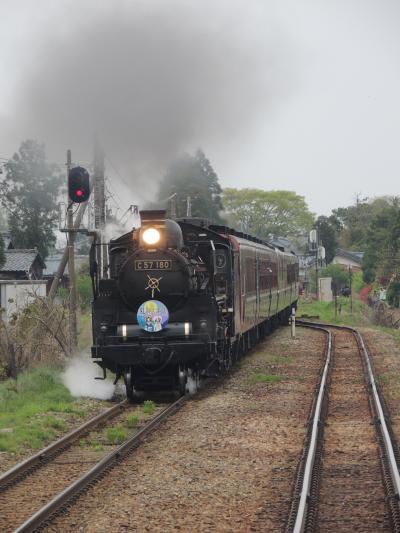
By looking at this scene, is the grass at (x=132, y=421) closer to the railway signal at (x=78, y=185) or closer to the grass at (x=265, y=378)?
the railway signal at (x=78, y=185)

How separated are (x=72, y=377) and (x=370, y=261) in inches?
2294

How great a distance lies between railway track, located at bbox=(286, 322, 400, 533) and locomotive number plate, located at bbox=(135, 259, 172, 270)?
3290mm

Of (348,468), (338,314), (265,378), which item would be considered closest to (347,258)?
(338,314)

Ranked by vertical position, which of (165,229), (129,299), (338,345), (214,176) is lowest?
(338,345)

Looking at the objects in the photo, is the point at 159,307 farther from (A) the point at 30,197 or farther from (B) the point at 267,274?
(A) the point at 30,197

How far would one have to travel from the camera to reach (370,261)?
237 feet

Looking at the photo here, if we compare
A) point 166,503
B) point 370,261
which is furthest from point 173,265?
point 370,261

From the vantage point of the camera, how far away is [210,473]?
29.3 feet

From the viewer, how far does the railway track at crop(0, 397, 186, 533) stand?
7422 mm

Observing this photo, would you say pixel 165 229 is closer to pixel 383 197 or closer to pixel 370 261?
pixel 370 261

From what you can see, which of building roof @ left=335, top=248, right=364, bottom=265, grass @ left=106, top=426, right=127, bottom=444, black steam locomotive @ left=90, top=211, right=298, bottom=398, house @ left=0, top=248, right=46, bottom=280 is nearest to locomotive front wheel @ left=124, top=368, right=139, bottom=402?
black steam locomotive @ left=90, top=211, right=298, bottom=398

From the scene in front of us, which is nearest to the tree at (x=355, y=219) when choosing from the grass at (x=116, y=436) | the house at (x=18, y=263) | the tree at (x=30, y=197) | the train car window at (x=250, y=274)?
the tree at (x=30, y=197)

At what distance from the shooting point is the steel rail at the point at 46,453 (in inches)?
348

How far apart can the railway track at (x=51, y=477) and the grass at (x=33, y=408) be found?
0.56 m
